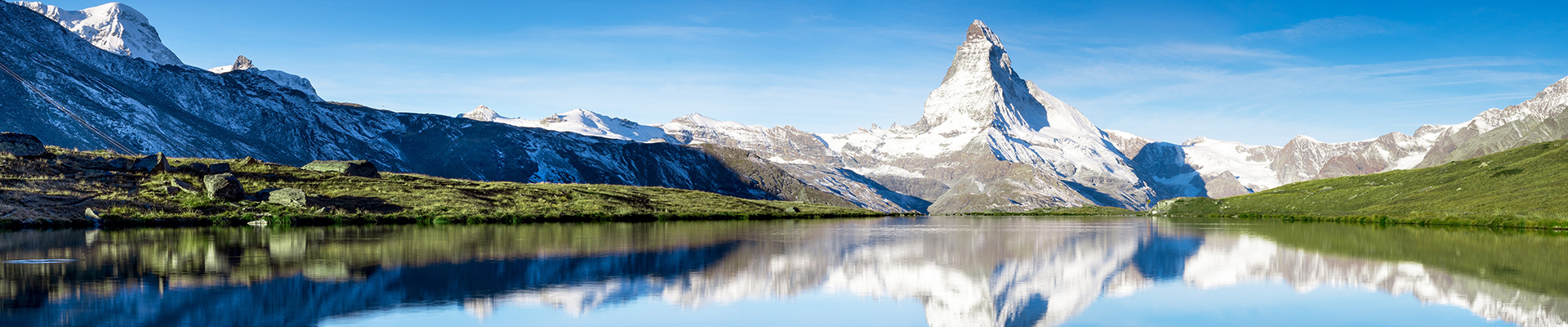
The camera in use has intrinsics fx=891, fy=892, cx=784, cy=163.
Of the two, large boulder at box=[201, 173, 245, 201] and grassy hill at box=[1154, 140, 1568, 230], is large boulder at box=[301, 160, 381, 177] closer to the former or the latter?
large boulder at box=[201, 173, 245, 201]

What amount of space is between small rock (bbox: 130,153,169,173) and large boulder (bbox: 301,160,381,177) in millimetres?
20300

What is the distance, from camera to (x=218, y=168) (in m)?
80.3

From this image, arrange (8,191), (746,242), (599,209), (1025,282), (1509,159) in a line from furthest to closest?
(1509,159)
(599,209)
(8,191)
(746,242)
(1025,282)

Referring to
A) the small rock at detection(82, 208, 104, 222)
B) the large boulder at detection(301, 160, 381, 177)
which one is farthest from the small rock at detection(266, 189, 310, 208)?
the large boulder at detection(301, 160, 381, 177)

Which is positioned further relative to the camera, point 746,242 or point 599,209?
point 599,209

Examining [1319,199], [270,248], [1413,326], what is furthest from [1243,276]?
[1319,199]

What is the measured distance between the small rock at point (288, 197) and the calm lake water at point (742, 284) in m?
25.1

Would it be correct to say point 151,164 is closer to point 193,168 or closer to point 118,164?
point 118,164

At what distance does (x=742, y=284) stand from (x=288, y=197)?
60.0 m

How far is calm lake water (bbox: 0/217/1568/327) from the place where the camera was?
20.5 metres

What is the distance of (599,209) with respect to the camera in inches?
3718

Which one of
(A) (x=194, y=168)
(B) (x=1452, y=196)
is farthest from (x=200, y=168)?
(B) (x=1452, y=196)

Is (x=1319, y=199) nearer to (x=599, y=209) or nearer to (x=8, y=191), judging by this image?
(x=599, y=209)

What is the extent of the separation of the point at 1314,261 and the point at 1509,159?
514 ft
